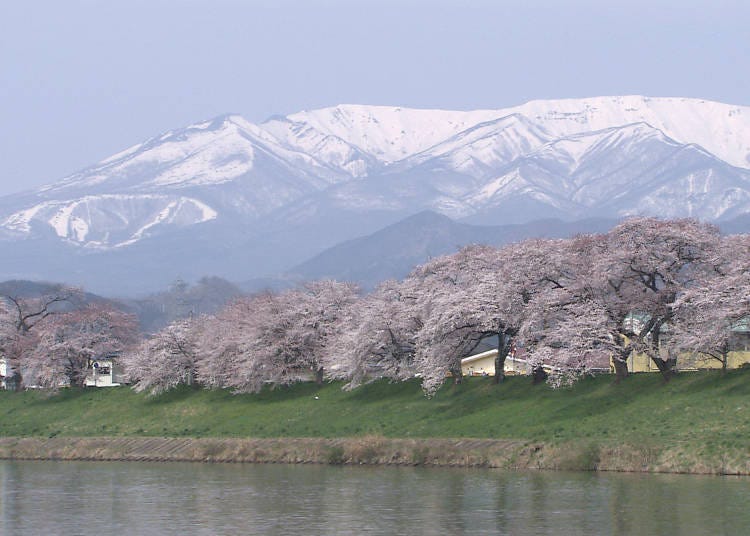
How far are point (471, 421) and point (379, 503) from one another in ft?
86.5

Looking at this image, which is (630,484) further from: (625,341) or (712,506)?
(625,341)

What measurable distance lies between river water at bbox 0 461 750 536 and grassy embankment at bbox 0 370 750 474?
8.13 ft

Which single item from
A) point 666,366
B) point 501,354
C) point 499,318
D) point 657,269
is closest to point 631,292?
point 657,269

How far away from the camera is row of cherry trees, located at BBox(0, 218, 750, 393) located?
79500 mm

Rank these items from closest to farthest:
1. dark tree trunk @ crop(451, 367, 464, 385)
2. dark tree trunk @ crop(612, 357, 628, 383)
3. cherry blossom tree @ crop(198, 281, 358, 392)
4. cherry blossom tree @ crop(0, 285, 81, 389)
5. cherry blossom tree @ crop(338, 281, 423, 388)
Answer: dark tree trunk @ crop(612, 357, 628, 383), dark tree trunk @ crop(451, 367, 464, 385), cherry blossom tree @ crop(338, 281, 423, 388), cherry blossom tree @ crop(198, 281, 358, 392), cherry blossom tree @ crop(0, 285, 81, 389)

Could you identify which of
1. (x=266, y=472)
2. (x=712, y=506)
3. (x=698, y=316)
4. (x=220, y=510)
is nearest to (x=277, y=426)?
(x=266, y=472)

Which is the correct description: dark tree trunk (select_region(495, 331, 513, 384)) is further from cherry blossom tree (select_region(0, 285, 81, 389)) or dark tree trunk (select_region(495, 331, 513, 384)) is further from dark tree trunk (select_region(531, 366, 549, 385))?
cherry blossom tree (select_region(0, 285, 81, 389))

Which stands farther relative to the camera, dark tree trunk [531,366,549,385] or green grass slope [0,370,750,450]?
dark tree trunk [531,366,549,385]

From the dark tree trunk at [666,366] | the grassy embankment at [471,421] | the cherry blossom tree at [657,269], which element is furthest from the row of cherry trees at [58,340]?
the dark tree trunk at [666,366]

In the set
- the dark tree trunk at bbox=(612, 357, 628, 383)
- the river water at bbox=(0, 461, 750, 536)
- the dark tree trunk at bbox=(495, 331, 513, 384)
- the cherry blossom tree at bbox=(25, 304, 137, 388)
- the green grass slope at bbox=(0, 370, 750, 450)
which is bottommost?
the river water at bbox=(0, 461, 750, 536)

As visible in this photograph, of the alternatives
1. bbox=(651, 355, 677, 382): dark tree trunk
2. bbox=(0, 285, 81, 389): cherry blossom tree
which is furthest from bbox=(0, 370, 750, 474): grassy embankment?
bbox=(0, 285, 81, 389): cherry blossom tree

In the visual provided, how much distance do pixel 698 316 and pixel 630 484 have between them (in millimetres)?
20199

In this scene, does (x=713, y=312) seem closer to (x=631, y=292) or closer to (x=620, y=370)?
(x=631, y=292)

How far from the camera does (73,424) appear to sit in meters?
103
